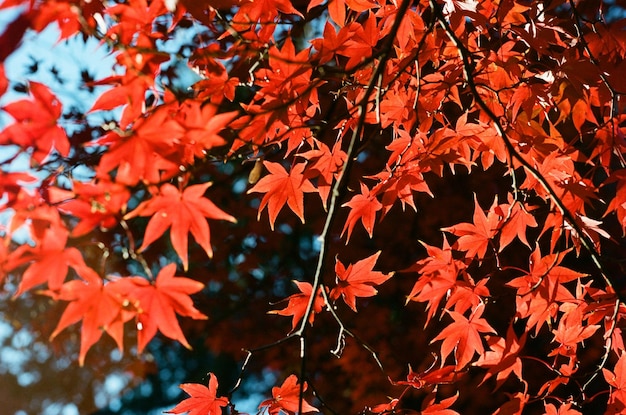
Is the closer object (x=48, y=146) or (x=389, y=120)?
(x=48, y=146)

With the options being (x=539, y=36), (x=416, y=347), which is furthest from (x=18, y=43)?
(x=416, y=347)

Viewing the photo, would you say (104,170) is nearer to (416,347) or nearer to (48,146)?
(48,146)

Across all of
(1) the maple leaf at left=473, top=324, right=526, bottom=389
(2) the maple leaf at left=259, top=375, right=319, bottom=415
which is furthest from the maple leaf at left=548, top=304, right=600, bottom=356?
(2) the maple leaf at left=259, top=375, right=319, bottom=415

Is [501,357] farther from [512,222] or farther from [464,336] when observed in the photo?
[512,222]

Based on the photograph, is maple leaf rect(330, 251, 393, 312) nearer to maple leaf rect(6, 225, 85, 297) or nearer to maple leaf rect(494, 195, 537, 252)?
maple leaf rect(494, 195, 537, 252)

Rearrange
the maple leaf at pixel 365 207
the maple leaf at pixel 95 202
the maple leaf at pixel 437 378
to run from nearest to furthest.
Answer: the maple leaf at pixel 95 202
the maple leaf at pixel 437 378
the maple leaf at pixel 365 207

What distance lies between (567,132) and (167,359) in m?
5.80

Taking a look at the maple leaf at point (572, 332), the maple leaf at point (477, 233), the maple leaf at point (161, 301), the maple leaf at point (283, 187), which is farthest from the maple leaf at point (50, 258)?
the maple leaf at point (572, 332)

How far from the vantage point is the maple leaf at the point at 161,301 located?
1014 mm

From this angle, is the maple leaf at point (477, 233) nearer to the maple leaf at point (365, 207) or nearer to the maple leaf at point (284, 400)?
the maple leaf at point (365, 207)

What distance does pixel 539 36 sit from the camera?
1.58 m

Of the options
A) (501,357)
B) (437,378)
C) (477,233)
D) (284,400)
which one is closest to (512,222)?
(477,233)

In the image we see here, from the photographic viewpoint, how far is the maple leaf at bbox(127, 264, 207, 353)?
1014 millimetres

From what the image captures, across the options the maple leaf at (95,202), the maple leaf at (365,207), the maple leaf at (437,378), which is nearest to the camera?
the maple leaf at (95,202)
